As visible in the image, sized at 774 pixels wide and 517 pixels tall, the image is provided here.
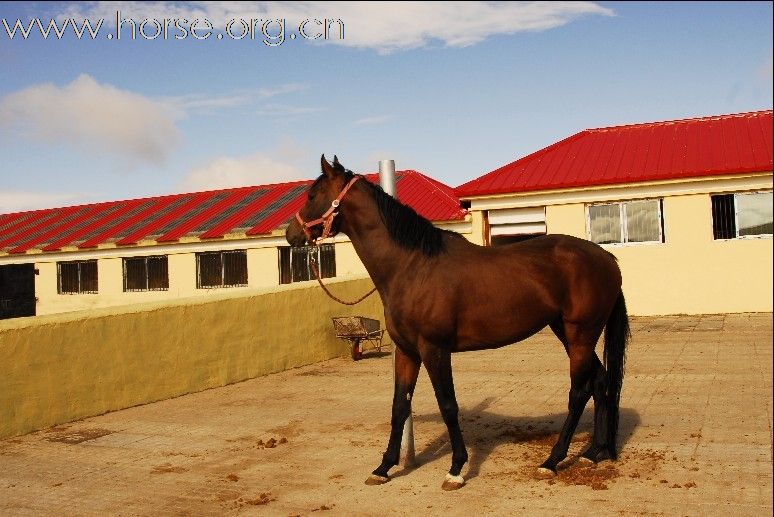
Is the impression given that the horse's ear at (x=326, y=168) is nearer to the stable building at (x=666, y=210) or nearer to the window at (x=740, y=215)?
the stable building at (x=666, y=210)

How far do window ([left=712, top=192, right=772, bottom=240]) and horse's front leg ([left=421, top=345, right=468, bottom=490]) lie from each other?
556 inches

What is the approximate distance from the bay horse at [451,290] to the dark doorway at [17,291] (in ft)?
83.4

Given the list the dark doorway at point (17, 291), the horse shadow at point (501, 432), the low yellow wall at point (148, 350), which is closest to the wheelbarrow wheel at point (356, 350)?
the low yellow wall at point (148, 350)

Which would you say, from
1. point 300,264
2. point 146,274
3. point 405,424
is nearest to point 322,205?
point 405,424

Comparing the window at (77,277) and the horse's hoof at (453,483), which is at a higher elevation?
the window at (77,277)

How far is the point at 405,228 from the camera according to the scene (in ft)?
19.4

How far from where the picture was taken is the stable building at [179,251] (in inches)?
917

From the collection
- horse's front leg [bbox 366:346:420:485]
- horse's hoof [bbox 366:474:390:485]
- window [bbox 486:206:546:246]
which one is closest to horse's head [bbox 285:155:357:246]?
horse's front leg [bbox 366:346:420:485]

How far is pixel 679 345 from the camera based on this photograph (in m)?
13.0

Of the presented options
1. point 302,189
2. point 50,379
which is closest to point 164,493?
point 50,379

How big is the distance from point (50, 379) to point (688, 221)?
15.1 metres

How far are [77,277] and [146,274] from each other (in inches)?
142

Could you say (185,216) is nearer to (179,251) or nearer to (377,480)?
(179,251)

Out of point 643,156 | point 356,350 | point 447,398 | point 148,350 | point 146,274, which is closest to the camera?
point 447,398
